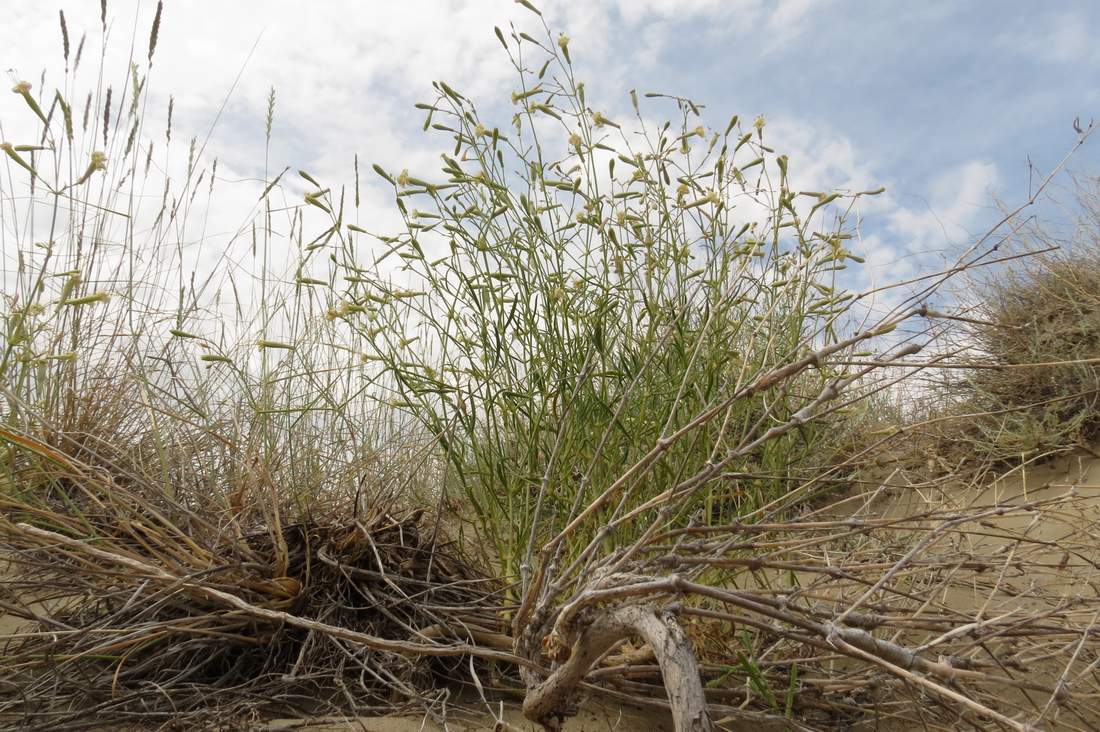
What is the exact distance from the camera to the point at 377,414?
3.17 metres

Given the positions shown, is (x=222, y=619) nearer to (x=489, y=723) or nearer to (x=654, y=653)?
(x=489, y=723)

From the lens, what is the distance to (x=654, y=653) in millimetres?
1438

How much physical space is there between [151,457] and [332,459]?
95cm

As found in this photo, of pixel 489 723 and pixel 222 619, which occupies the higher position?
pixel 222 619

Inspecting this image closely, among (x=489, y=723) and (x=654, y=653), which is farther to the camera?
(x=489, y=723)

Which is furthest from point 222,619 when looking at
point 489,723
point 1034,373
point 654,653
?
point 1034,373

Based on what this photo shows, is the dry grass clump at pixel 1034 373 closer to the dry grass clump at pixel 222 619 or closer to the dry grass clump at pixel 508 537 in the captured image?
the dry grass clump at pixel 508 537

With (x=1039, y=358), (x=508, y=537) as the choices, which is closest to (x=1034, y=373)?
(x=1039, y=358)

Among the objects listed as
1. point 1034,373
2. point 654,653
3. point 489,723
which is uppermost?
point 1034,373

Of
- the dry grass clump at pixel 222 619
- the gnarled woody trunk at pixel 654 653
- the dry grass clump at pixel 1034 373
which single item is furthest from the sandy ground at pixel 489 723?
the dry grass clump at pixel 1034 373

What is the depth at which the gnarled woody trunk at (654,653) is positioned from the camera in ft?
3.62

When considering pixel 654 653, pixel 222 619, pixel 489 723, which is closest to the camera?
pixel 654 653

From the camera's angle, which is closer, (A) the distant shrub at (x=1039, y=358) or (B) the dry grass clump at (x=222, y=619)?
(B) the dry grass clump at (x=222, y=619)

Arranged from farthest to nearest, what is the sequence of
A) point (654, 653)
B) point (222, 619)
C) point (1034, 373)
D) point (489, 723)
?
point (1034, 373)
point (222, 619)
point (489, 723)
point (654, 653)
